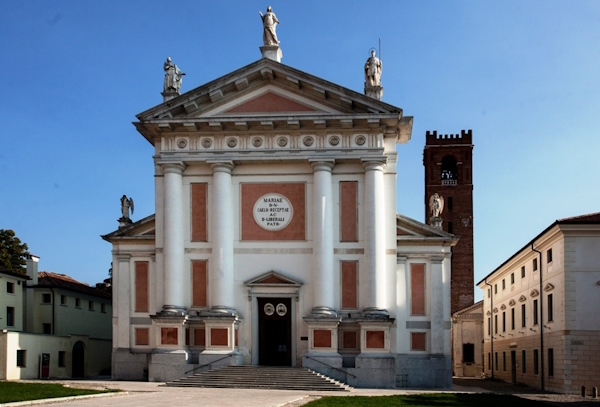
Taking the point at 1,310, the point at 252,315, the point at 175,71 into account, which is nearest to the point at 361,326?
the point at 252,315

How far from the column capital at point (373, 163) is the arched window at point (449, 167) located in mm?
45305

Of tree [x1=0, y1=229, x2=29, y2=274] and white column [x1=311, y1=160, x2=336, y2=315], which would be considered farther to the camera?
tree [x1=0, y1=229, x2=29, y2=274]

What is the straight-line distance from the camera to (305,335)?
3431 centimetres

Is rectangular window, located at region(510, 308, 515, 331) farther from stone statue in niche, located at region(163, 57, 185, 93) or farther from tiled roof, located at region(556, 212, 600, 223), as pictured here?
stone statue in niche, located at region(163, 57, 185, 93)

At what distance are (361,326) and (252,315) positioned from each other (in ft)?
16.5

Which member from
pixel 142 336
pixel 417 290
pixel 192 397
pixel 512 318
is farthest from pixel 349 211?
pixel 512 318

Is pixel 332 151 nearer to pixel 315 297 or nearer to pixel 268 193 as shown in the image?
pixel 268 193

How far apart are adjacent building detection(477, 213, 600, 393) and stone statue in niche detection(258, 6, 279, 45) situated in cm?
1605

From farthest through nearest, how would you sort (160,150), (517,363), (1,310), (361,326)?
(517,363) < (1,310) < (160,150) < (361,326)

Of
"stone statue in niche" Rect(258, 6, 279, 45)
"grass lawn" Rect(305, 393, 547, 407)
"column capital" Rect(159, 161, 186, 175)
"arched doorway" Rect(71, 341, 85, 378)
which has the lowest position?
"arched doorway" Rect(71, 341, 85, 378)

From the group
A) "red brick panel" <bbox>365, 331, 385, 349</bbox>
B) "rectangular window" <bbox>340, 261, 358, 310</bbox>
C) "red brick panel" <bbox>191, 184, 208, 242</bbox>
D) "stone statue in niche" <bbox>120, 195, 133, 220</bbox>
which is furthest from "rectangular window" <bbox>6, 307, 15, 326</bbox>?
"red brick panel" <bbox>365, 331, 385, 349</bbox>

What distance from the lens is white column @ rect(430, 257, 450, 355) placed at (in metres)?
34.1

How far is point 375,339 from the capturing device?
3328 cm

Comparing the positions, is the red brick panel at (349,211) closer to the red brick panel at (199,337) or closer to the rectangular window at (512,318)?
the red brick panel at (199,337)
